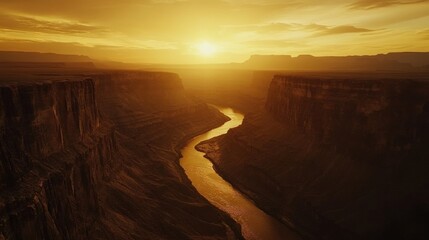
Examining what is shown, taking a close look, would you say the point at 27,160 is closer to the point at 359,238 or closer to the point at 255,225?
the point at 255,225

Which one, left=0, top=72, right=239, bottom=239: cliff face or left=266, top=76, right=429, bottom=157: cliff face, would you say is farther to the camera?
left=266, top=76, right=429, bottom=157: cliff face

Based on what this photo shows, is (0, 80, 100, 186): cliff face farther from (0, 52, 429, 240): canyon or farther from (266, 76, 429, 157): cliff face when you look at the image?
(266, 76, 429, 157): cliff face

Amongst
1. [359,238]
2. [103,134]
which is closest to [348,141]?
[359,238]

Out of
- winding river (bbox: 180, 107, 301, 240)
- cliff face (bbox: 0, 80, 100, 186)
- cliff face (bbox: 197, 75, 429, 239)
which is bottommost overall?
winding river (bbox: 180, 107, 301, 240)

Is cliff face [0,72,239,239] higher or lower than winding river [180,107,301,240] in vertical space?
higher

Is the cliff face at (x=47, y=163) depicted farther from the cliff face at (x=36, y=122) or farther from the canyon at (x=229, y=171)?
the canyon at (x=229, y=171)

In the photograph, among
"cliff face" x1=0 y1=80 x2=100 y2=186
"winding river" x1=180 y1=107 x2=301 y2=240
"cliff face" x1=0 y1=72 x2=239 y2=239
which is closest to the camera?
"cliff face" x1=0 y1=72 x2=239 y2=239

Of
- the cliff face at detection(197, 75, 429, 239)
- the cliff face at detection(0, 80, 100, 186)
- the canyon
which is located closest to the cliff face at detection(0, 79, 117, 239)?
the cliff face at detection(0, 80, 100, 186)
